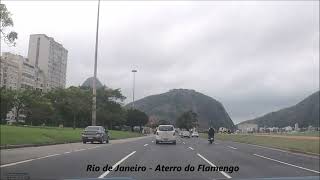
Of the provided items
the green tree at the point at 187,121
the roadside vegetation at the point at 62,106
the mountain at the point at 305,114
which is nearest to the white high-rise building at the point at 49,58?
the roadside vegetation at the point at 62,106

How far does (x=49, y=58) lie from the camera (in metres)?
91.4

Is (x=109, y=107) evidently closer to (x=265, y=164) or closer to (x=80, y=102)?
(x=80, y=102)

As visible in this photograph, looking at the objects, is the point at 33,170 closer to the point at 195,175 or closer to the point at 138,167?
the point at 138,167

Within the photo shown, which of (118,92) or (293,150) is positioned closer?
(293,150)

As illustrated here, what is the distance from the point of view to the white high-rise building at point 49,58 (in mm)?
73062

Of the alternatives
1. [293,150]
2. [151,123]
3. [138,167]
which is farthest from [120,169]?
[151,123]

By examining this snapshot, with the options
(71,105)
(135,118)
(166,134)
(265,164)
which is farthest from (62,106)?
(265,164)

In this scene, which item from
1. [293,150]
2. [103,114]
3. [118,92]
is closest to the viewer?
[293,150]

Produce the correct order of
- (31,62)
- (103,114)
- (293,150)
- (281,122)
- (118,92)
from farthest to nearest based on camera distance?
(281,122)
(118,92)
(103,114)
(31,62)
(293,150)

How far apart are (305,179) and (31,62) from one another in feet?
283

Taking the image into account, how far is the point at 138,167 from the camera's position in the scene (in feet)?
63.7

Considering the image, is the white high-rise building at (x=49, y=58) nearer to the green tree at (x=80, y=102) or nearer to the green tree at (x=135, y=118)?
the green tree at (x=80, y=102)

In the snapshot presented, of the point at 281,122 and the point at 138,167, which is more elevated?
the point at 281,122

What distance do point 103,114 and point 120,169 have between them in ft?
331
